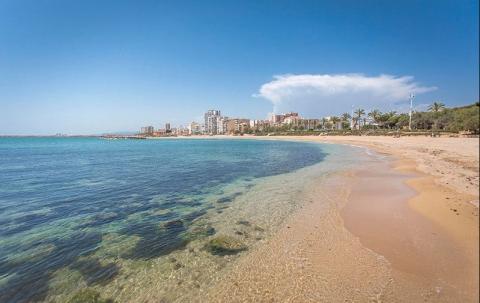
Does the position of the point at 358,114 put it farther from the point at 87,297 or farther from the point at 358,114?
the point at 87,297

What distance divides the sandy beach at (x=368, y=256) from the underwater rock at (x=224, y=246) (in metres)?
0.60

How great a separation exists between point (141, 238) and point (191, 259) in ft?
8.97

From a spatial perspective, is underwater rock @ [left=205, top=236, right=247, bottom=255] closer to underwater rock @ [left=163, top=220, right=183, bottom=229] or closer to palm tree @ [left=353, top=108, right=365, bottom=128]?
underwater rock @ [left=163, top=220, right=183, bottom=229]

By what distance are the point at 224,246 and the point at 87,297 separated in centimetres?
398

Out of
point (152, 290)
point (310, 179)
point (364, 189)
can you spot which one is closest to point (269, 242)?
point (152, 290)

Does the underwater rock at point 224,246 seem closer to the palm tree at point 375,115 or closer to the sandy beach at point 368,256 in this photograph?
the sandy beach at point 368,256

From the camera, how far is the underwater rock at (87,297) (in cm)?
602

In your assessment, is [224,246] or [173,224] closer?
[224,246]

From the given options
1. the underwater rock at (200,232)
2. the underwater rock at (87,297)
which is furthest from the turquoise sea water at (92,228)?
the underwater rock at (87,297)

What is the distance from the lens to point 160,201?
1488cm

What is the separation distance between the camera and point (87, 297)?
6.14 metres

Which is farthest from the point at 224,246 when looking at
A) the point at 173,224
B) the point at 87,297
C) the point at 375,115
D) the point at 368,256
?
the point at 375,115

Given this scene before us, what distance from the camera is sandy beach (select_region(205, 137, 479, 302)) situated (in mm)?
5551

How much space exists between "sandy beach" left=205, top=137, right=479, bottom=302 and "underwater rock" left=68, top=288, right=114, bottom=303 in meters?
2.52
